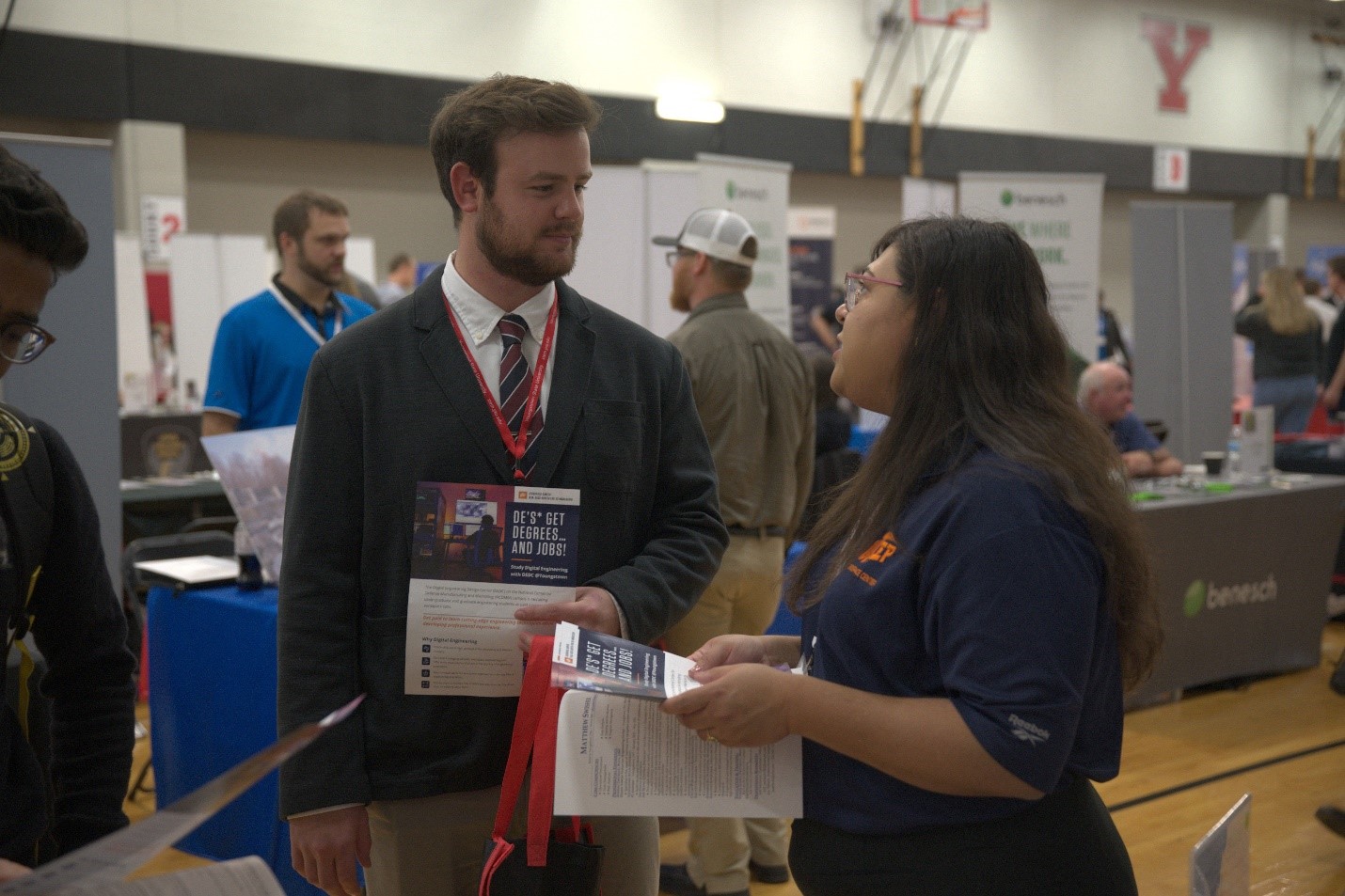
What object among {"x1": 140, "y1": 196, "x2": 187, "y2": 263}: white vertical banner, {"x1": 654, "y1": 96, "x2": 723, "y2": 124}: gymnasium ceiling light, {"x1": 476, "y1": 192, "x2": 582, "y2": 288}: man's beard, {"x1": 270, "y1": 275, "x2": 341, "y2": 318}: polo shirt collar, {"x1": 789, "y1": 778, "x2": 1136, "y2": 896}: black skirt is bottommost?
{"x1": 789, "y1": 778, "x2": 1136, "y2": 896}: black skirt

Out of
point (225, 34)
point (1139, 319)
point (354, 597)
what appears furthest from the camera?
point (225, 34)

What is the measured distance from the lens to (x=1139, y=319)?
767 cm

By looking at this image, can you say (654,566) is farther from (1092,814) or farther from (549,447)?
(1092,814)

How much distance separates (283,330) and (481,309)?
216 cm

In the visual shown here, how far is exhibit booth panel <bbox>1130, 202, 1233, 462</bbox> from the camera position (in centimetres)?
767

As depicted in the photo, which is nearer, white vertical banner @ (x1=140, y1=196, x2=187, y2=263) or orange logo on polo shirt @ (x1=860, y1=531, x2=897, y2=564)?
orange logo on polo shirt @ (x1=860, y1=531, x2=897, y2=564)

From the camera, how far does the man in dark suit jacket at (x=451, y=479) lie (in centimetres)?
159

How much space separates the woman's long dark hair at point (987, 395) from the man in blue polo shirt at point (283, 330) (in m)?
2.48

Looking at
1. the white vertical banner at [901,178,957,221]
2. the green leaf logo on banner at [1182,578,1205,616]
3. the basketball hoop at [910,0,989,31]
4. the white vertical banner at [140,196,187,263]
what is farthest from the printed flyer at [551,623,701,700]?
the basketball hoop at [910,0,989,31]

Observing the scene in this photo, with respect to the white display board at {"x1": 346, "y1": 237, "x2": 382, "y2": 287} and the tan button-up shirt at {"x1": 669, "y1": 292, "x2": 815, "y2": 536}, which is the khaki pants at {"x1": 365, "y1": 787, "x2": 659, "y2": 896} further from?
the white display board at {"x1": 346, "y1": 237, "x2": 382, "y2": 287}

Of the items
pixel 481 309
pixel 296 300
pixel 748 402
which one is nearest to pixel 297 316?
pixel 296 300

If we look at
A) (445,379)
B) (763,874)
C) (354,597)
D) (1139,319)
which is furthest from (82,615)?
(1139,319)

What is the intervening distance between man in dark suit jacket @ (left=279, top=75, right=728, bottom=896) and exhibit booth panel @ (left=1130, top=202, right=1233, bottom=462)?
658 cm

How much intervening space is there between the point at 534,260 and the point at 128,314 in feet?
24.6
